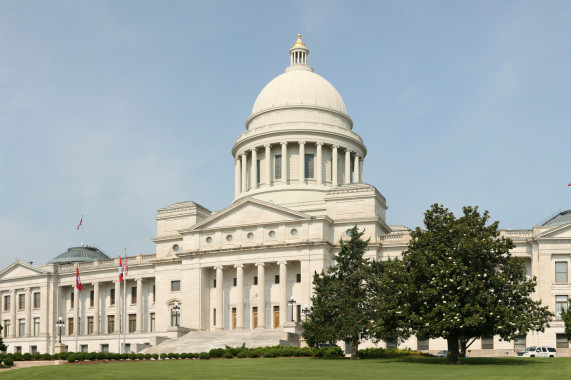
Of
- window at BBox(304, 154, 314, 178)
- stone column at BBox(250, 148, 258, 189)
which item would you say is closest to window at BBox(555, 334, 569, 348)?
window at BBox(304, 154, 314, 178)

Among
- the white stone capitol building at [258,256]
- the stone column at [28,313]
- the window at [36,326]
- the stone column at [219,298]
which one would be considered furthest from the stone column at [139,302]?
the stone column at [28,313]

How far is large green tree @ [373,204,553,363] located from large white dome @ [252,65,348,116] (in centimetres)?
5043

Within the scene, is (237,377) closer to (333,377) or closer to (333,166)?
(333,377)

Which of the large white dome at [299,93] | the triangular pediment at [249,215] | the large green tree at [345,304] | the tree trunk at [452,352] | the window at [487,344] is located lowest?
the window at [487,344]

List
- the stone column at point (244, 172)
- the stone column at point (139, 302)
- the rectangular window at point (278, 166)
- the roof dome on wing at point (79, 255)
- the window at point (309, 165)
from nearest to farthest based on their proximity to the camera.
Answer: the stone column at point (139, 302) → the window at point (309, 165) → the rectangular window at point (278, 166) → the stone column at point (244, 172) → the roof dome on wing at point (79, 255)

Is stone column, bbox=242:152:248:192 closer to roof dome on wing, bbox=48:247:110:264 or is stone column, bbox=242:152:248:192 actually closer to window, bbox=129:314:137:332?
window, bbox=129:314:137:332

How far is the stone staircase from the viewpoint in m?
67.2

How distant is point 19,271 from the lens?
97.6 meters

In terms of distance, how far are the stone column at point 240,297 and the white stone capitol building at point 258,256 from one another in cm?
13

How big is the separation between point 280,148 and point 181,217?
51.8ft

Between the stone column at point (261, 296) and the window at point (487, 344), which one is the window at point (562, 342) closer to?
the window at point (487, 344)

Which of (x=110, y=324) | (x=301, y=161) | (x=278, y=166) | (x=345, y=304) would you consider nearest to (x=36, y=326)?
(x=110, y=324)

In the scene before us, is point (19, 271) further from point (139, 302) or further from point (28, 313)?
point (139, 302)

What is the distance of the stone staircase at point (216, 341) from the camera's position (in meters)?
67.2
